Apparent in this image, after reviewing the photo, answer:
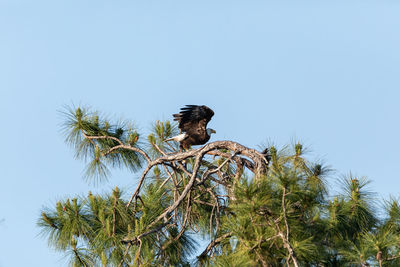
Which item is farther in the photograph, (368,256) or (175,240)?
(175,240)

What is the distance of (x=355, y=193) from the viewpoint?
14.2ft

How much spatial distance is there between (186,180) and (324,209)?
3.74 feet

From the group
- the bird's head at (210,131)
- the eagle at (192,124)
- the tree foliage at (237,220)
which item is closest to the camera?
the tree foliage at (237,220)

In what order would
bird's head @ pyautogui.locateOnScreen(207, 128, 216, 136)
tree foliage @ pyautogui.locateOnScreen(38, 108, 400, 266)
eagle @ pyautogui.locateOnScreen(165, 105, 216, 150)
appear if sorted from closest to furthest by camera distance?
1. tree foliage @ pyautogui.locateOnScreen(38, 108, 400, 266)
2. eagle @ pyautogui.locateOnScreen(165, 105, 216, 150)
3. bird's head @ pyautogui.locateOnScreen(207, 128, 216, 136)

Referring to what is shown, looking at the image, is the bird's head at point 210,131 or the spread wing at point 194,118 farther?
the bird's head at point 210,131

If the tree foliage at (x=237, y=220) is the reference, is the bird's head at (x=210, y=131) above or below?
above

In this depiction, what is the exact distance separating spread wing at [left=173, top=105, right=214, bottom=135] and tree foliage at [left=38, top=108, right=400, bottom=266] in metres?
0.44

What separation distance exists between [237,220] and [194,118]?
2309 millimetres

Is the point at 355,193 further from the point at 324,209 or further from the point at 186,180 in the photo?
the point at 186,180

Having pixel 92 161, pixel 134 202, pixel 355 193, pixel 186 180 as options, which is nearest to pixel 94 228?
A: pixel 134 202

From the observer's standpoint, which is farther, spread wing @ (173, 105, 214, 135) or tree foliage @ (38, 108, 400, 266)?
spread wing @ (173, 105, 214, 135)

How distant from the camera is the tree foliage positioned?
3.58 metres

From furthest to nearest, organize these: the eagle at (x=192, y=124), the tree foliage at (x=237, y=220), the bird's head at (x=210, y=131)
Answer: the bird's head at (x=210, y=131), the eagle at (x=192, y=124), the tree foliage at (x=237, y=220)

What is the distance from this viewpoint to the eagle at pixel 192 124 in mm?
5730
